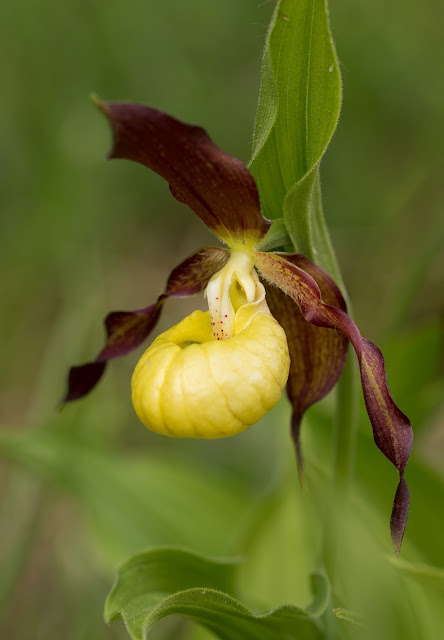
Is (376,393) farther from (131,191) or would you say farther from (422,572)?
(131,191)

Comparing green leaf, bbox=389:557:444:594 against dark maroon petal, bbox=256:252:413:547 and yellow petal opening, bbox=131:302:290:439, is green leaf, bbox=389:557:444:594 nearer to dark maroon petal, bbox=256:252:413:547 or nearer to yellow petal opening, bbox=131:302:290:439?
dark maroon petal, bbox=256:252:413:547

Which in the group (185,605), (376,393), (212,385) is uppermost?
(212,385)

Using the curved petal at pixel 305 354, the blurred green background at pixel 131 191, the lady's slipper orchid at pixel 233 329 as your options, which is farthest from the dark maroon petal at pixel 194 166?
the blurred green background at pixel 131 191

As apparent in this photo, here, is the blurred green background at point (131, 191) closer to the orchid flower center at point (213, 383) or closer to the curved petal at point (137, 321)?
the curved petal at point (137, 321)

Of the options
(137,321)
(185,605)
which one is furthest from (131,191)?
(185,605)

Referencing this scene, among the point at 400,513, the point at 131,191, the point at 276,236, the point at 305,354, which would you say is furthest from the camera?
the point at 131,191

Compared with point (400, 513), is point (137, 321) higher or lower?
higher

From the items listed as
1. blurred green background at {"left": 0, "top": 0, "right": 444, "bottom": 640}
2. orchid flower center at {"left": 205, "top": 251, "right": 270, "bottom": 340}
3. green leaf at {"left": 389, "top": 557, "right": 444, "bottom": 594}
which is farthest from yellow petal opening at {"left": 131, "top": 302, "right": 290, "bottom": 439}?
blurred green background at {"left": 0, "top": 0, "right": 444, "bottom": 640}
